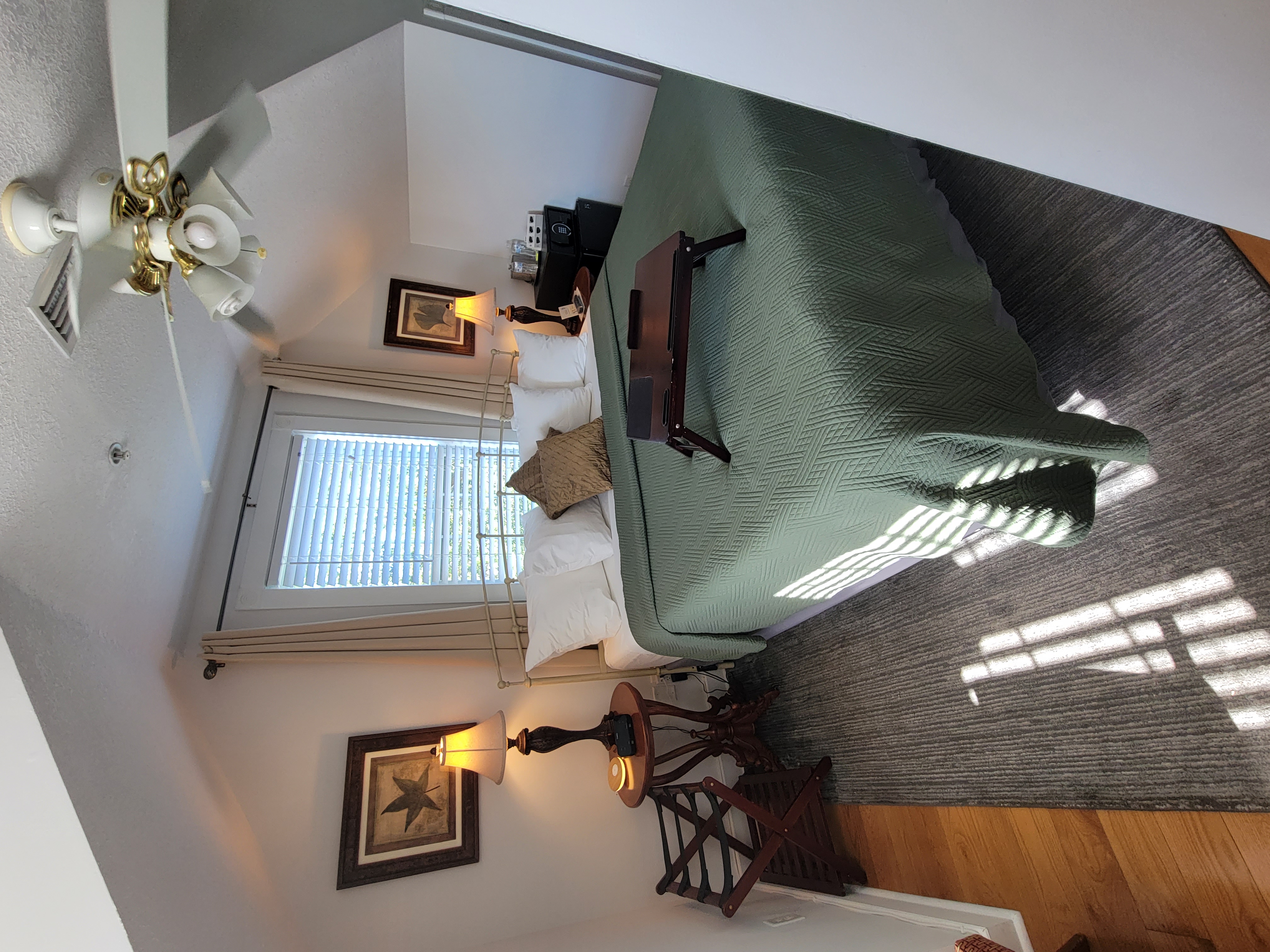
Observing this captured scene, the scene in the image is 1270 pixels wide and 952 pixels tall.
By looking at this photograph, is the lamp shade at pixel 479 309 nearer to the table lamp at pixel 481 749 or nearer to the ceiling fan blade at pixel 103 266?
the table lamp at pixel 481 749

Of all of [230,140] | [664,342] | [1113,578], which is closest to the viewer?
[230,140]

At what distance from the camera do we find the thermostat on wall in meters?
3.42

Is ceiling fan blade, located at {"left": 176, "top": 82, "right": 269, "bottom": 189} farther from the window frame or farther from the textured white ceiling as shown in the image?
the window frame

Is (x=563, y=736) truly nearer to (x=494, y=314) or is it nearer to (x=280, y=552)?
(x=280, y=552)

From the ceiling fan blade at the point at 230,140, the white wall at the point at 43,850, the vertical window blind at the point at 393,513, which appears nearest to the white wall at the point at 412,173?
the vertical window blind at the point at 393,513

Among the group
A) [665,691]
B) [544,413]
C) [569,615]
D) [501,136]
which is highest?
[501,136]

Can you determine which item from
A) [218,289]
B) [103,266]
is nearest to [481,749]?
[218,289]

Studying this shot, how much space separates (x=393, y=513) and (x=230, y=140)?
6.30 ft

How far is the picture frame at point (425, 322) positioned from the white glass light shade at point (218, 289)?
6.62 feet

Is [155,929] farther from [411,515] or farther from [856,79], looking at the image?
[856,79]

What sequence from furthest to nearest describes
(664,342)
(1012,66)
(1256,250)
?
(664,342), (1256,250), (1012,66)

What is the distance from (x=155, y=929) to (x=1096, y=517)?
2.41 metres

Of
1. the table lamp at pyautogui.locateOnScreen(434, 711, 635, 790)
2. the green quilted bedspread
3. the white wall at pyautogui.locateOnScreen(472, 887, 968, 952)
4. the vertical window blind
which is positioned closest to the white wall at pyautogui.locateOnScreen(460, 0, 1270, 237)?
the green quilted bedspread

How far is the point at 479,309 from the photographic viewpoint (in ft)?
10.6
